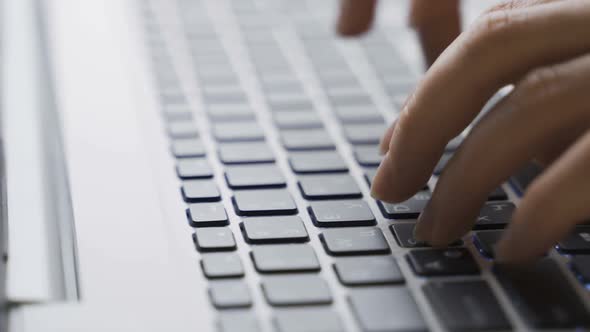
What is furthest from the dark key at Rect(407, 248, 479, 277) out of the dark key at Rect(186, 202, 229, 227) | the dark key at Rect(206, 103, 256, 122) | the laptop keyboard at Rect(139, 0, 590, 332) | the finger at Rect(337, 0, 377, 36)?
the finger at Rect(337, 0, 377, 36)

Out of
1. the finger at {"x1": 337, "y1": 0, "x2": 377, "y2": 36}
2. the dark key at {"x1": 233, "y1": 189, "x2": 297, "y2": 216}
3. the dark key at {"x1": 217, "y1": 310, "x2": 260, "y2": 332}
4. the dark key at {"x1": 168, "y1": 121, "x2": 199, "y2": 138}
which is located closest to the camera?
the dark key at {"x1": 217, "y1": 310, "x2": 260, "y2": 332}

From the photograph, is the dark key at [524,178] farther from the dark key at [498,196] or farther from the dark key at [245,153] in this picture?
the dark key at [245,153]

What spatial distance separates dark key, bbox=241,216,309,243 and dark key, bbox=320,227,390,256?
0.05 feet

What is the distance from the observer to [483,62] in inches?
16.6

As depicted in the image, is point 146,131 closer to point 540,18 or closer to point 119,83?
point 119,83

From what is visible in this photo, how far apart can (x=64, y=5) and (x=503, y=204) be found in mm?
480

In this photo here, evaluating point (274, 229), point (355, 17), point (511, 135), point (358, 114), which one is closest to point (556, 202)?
point (511, 135)

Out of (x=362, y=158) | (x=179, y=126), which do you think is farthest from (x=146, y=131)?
(x=362, y=158)

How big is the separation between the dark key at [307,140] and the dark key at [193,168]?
6 centimetres

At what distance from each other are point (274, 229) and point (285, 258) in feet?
0.10

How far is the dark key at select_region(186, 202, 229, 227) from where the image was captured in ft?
1.47

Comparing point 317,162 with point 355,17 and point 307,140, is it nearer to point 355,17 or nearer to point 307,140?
point 307,140

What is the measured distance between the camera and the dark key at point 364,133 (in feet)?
1.87

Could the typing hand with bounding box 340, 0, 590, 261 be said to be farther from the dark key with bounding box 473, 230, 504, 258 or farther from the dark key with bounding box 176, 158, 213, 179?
the dark key with bounding box 176, 158, 213, 179
